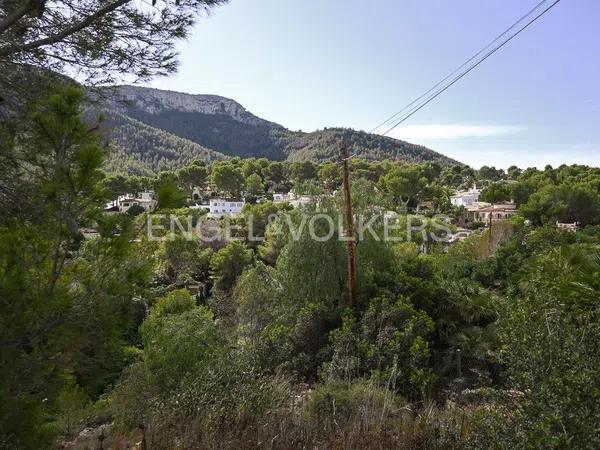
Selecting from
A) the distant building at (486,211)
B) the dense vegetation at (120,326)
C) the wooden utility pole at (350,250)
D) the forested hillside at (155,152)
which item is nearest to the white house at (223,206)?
the forested hillside at (155,152)

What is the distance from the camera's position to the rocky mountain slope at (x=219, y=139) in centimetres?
7556

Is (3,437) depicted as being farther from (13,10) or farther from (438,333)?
(438,333)

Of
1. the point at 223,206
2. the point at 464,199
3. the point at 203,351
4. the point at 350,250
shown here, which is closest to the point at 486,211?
the point at 464,199

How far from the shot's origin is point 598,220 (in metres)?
31.6

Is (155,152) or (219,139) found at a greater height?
(219,139)

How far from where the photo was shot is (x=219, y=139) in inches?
3880

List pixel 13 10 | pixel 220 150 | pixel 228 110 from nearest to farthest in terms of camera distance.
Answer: pixel 13 10
pixel 220 150
pixel 228 110

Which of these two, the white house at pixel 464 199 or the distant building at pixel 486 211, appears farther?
the white house at pixel 464 199

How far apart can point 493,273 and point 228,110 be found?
349ft

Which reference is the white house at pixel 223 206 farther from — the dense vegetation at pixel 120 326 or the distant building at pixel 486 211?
the dense vegetation at pixel 120 326

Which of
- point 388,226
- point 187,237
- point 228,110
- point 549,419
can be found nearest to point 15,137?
point 549,419

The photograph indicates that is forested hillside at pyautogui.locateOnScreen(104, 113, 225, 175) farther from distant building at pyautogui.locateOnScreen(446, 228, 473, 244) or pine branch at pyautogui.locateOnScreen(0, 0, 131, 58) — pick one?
pine branch at pyautogui.locateOnScreen(0, 0, 131, 58)

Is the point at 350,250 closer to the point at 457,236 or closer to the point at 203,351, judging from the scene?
the point at 203,351

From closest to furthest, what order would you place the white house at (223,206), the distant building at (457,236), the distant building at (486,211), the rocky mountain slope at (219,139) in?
the distant building at (457,236) → the distant building at (486,211) → the white house at (223,206) → the rocky mountain slope at (219,139)
